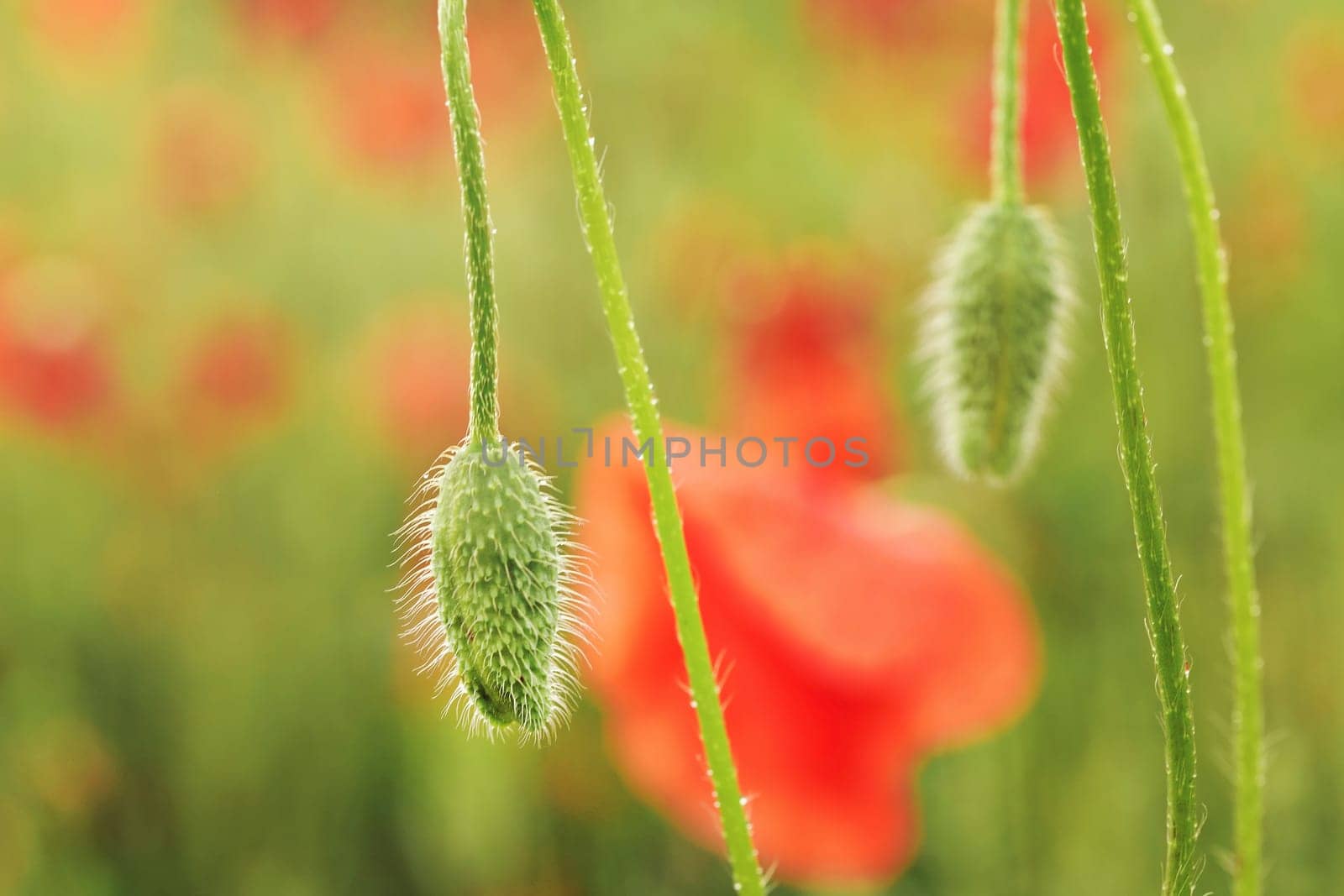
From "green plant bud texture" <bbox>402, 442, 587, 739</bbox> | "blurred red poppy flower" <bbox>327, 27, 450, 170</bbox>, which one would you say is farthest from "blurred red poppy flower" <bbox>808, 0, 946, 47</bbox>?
"green plant bud texture" <bbox>402, 442, 587, 739</bbox>

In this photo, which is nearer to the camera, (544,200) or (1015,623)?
(1015,623)

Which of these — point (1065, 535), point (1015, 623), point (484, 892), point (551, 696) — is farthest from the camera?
point (1065, 535)

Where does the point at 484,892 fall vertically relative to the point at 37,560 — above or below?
below

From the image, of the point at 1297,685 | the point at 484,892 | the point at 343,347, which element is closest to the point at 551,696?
the point at 484,892

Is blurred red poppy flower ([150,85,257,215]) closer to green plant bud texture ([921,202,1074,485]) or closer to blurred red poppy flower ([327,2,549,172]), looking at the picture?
blurred red poppy flower ([327,2,549,172])

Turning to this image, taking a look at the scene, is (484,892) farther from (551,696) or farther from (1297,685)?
(551,696)

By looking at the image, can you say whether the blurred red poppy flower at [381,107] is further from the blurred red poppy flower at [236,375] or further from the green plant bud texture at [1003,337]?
the green plant bud texture at [1003,337]

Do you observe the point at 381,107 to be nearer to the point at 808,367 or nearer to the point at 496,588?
the point at 808,367
